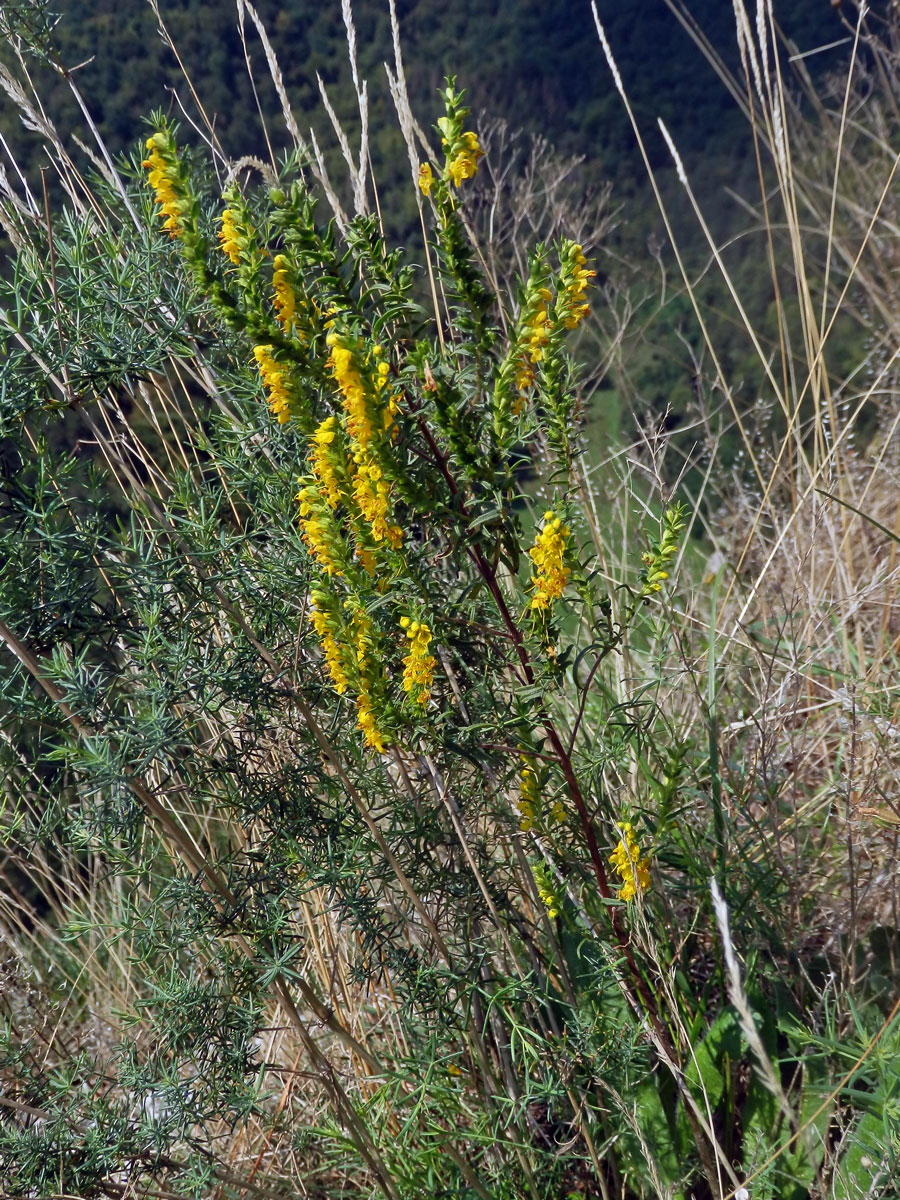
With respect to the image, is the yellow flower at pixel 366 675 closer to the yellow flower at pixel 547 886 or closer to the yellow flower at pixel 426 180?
the yellow flower at pixel 547 886

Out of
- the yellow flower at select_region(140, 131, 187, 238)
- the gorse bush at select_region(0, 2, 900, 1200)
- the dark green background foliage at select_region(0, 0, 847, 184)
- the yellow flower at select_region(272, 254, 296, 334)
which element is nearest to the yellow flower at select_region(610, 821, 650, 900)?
the gorse bush at select_region(0, 2, 900, 1200)

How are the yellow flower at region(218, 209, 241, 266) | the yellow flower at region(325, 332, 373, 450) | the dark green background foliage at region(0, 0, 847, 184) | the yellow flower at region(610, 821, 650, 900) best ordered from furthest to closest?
the dark green background foliage at region(0, 0, 847, 184), the yellow flower at region(610, 821, 650, 900), the yellow flower at region(218, 209, 241, 266), the yellow flower at region(325, 332, 373, 450)

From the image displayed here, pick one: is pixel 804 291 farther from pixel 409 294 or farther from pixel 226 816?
pixel 226 816

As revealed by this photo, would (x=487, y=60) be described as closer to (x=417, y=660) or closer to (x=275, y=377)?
(x=275, y=377)

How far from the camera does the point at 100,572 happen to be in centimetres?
113

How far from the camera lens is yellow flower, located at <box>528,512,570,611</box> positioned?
0.97 meters

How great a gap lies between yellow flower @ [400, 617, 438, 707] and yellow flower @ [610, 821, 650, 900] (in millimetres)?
314

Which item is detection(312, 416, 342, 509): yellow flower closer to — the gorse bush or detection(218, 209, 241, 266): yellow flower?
the gorse bush

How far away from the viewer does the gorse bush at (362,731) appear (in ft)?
3.17

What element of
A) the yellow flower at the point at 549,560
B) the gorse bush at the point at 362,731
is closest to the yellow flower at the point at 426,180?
the gorse bush at the point at 362,731

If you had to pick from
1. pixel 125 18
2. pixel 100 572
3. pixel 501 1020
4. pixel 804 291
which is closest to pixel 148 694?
pixel 100 572

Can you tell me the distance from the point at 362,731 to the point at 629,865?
1.24 ft

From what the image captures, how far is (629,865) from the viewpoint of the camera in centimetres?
112

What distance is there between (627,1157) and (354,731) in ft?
2.47
